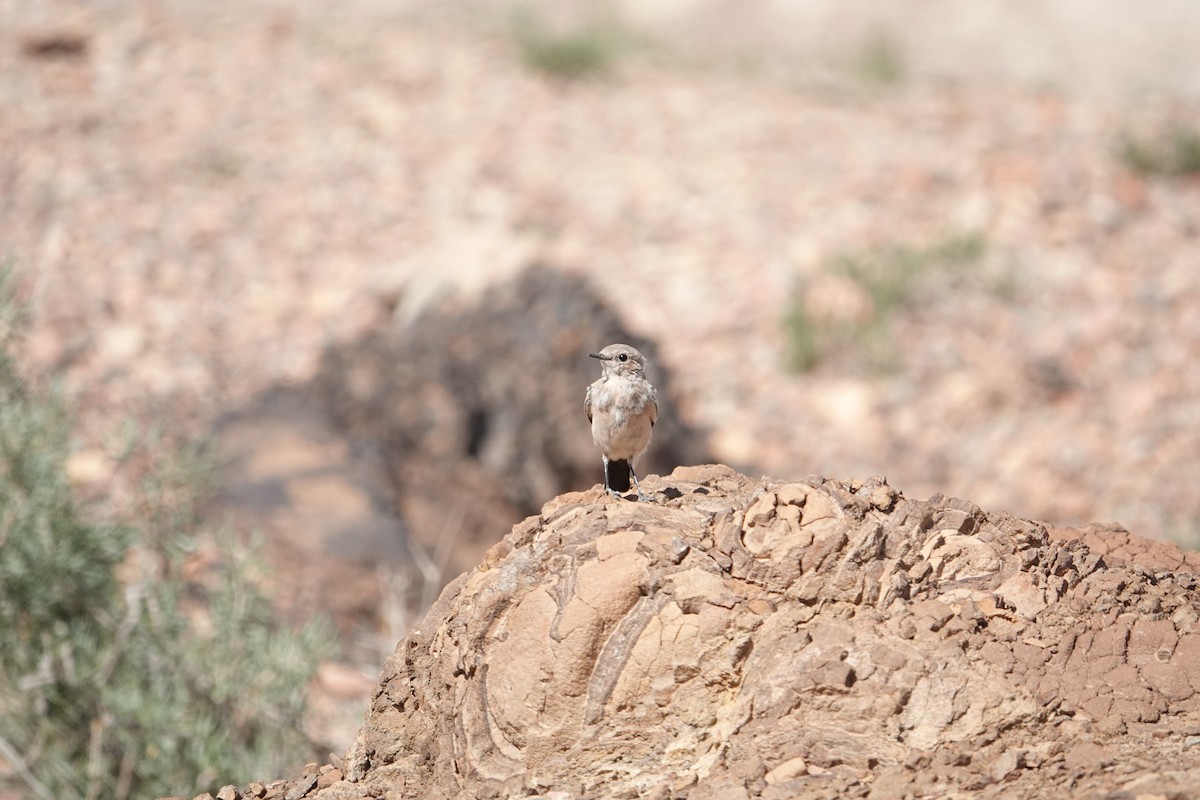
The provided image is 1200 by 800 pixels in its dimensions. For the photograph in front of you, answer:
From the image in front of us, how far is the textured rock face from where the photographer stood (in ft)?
10.9

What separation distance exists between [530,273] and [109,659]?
524cm

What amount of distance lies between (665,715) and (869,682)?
568mm

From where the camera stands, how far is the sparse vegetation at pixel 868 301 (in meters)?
10.6

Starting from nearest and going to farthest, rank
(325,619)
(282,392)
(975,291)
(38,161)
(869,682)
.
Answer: (869,682)
(325,619)
(282,392)
(975,291)
(38,161)

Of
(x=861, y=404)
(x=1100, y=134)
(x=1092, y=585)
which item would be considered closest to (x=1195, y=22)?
(x=1100, y=134)

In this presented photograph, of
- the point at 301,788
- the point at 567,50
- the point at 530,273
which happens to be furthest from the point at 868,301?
the point at 301,788

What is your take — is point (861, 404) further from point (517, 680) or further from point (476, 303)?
point (517, 680)

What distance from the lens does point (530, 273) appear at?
410 inches

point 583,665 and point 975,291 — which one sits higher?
point 975,291

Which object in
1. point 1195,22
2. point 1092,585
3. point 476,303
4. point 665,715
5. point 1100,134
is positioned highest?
point 1195,22

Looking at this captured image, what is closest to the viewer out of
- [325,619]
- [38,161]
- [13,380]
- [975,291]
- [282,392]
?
[13,380]

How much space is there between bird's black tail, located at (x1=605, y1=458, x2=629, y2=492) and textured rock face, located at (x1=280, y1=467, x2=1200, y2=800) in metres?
1.99

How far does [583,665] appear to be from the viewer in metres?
3.64

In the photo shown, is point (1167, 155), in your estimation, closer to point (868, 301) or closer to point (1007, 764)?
point (868, 301)
